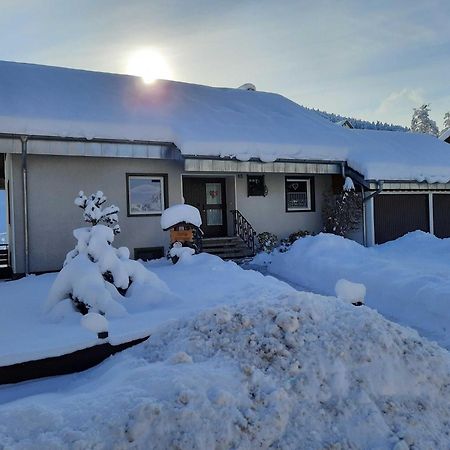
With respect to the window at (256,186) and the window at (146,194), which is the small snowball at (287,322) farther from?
the window at (256,186)

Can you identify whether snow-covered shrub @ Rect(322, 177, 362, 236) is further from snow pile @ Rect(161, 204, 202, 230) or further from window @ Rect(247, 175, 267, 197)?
snow pile @ Rect(161, 204, 202, 230)

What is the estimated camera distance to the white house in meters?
10.8

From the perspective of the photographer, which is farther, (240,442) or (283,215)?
(283,215)

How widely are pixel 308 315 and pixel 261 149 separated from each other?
8.63 metres

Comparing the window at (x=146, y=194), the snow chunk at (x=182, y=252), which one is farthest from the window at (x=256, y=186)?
the snow chunk at (x=182, y=252)

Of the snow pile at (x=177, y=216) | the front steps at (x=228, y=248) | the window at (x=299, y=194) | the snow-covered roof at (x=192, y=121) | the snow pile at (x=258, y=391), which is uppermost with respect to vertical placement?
A: the snow-covered roof at (x=192, y=121)

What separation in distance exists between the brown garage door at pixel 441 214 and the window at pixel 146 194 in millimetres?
10053

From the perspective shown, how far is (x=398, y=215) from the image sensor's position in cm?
1588

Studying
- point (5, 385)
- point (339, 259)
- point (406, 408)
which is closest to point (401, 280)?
point (339, 259)

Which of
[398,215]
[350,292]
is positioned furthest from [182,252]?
[398,215]

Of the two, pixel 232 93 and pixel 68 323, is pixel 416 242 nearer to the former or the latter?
pixel 232 93

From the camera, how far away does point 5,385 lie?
434cm

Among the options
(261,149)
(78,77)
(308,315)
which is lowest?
(308,315)

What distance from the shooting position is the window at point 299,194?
14703 mm
